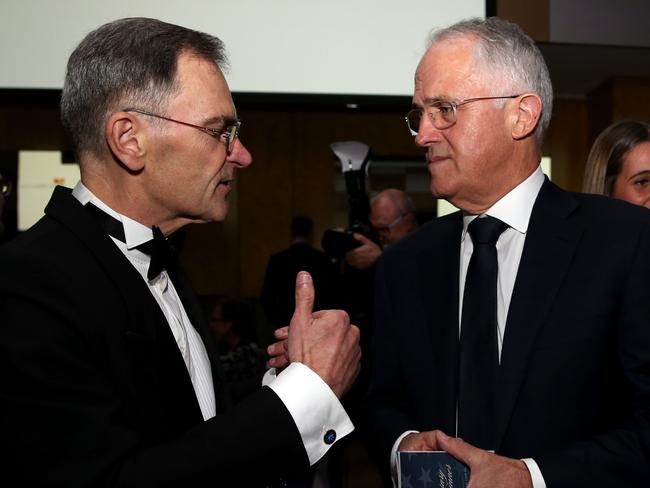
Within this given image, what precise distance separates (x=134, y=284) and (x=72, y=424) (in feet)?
0.89

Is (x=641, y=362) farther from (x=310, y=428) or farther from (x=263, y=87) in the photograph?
(x=263, y=87)

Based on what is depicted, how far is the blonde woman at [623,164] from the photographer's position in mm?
1988

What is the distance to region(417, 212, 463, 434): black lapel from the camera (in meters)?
1.35

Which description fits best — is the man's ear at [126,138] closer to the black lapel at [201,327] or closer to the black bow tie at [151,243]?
the black bow tie at [151,243]

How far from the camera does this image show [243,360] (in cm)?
365

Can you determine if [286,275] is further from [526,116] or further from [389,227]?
[526,116]

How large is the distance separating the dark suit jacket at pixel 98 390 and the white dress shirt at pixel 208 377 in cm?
3

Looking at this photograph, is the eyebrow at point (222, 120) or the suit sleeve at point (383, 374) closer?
the eyebrow at point (222, 120)

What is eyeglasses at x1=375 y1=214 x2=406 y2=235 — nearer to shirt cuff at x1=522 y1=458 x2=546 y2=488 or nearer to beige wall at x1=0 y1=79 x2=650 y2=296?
shirt cuff at x1=522 y1=458 x2=546 y2=488

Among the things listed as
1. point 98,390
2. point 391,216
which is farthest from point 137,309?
point 391,216

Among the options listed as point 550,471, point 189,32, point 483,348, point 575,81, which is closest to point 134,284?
point 189,32

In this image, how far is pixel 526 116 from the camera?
1409 millimetres

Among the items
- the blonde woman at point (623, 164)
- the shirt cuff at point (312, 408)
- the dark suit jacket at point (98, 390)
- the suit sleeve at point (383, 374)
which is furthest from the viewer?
the blonde woman at point (623, 164)

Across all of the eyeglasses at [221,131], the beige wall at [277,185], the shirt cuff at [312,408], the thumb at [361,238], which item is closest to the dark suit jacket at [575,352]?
the shirt cuff at [312,408]
